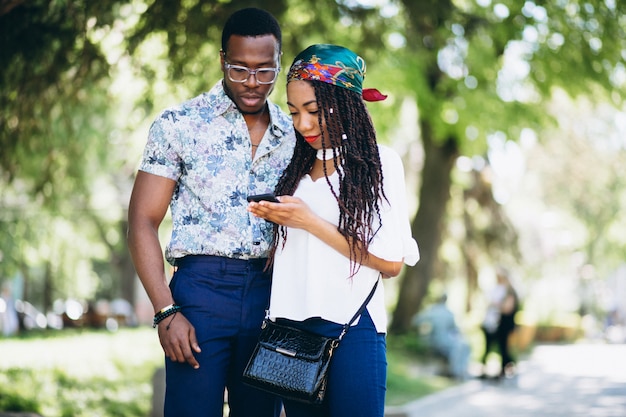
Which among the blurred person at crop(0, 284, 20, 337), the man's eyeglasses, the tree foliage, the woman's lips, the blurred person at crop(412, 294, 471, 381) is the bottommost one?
the blurred person at crop(0, 284, 20, 337)

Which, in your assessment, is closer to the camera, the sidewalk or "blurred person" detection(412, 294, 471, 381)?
the sidewalk

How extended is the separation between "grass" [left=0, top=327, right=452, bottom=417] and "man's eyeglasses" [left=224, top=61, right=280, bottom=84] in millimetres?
5851

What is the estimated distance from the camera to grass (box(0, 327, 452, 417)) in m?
10.1

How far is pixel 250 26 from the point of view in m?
3.95

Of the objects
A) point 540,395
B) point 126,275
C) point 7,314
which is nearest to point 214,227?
Result: point 540,395

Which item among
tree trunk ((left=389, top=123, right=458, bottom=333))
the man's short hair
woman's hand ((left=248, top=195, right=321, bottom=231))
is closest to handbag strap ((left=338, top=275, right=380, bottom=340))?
woman's hand ((left=248, top=195, right=321, bottom=231))

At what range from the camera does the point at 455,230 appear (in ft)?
105

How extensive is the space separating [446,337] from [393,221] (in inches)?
573

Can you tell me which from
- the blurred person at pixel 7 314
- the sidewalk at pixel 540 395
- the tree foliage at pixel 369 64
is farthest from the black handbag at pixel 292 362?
the blurred person at pixel 7 314

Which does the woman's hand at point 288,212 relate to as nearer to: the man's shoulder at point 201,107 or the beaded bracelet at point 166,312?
the beaded bracelet at point 166,312

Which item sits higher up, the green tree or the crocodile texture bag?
the green tree

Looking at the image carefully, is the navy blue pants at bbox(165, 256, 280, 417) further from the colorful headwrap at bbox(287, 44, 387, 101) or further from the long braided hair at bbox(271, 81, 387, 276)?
the colorful headwrap at bbox(287, 44, 387, 101)

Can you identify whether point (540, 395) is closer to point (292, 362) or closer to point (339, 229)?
point (292, 362)

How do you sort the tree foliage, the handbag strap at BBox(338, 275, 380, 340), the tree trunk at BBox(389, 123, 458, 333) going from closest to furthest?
the handbag strap at BBox(338, 275, 380, 340) < the tree foliage < the tree trunk at BBox(389, 123, 458, 333)
